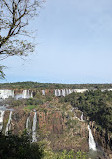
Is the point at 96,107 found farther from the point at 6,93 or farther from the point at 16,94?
the point at 6,93

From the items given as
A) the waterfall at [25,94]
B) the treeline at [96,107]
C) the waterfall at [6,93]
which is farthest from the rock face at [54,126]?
the waterfall at [25,94]

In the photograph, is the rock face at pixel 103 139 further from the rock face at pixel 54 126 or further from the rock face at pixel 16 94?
the rock face at pixel 16 94

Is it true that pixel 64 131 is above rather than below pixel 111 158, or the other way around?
above

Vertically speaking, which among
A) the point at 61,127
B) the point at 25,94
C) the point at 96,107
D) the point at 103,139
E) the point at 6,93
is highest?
the point at 6,93

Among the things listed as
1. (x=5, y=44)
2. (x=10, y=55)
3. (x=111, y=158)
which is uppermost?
(x=5, y=44)

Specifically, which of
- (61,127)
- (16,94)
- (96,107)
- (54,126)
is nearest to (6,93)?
(16,94)

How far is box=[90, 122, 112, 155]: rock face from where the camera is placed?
78.9 feet

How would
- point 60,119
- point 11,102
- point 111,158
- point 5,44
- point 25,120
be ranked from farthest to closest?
point 11,102
point 60,119
point 25,120
point 111,158
point 5,44

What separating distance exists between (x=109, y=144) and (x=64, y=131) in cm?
961

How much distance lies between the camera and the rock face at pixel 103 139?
24059mm

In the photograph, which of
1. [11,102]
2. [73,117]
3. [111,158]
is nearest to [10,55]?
[111,158]

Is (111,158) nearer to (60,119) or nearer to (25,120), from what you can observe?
(60,119)

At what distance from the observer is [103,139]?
83.7 feet

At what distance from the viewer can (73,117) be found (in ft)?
108
